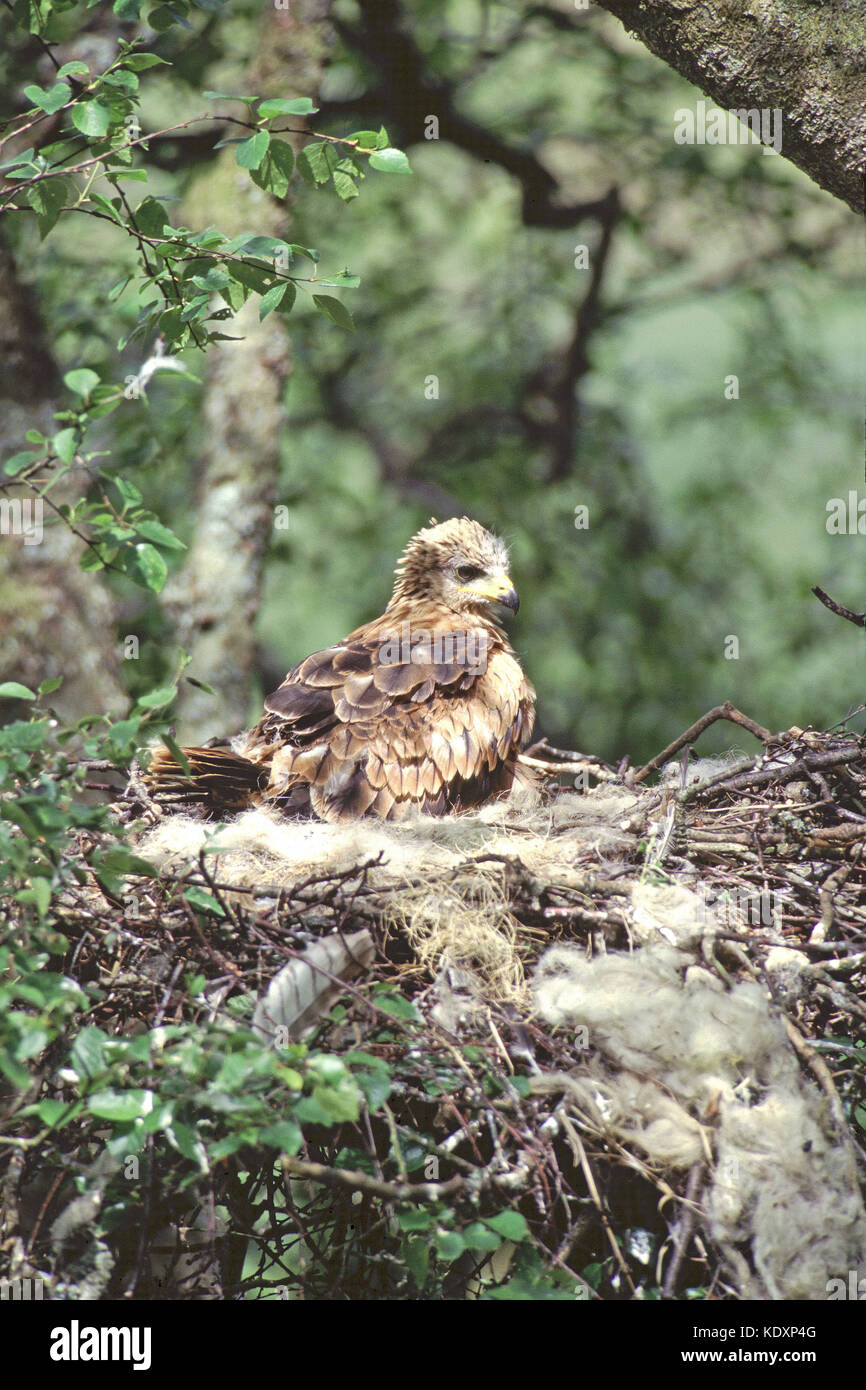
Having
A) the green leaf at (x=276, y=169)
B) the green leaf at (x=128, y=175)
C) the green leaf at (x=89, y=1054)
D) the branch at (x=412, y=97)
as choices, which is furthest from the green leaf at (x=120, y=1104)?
the branch at (x=412, y=97)

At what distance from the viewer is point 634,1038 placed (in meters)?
2.63

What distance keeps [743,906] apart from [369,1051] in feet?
3.89

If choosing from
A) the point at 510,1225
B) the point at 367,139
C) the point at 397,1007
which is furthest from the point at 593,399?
the point at 510,1225

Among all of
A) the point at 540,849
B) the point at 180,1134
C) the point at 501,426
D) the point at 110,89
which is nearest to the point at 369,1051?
the point at 180,1134

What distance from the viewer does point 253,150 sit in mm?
2678

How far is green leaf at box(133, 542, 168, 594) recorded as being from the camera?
2301mm

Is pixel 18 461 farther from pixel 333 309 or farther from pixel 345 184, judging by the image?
pixel 345 184

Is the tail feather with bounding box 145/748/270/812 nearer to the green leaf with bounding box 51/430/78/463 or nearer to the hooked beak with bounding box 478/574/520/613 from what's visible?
the hooked beak with bounding box 478/574/520/613

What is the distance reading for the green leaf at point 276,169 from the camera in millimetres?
2910

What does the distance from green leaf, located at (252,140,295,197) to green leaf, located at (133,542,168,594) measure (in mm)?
1162

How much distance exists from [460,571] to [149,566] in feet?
9.48

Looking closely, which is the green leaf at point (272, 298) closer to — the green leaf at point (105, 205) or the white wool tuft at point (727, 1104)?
the green leaf at point (105, 205)

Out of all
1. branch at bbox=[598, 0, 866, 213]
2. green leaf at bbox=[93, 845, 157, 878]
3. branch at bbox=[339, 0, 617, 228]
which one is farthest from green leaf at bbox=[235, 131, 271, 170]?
branch at bbox=[339, 0, 617, 228]

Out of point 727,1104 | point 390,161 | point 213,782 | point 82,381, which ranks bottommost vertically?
point 727,1104
